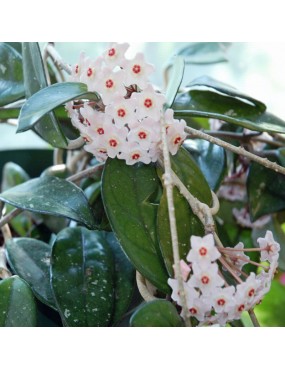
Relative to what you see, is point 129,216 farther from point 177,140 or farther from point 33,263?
point 33,263

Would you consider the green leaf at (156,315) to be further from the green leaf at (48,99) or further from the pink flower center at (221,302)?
the green leaf at (48,99)

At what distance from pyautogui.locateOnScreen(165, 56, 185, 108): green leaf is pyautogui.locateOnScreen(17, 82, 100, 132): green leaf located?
0.30ft

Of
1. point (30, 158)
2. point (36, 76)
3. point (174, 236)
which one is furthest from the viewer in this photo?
point (30, 158)

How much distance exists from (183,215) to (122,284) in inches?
6.4

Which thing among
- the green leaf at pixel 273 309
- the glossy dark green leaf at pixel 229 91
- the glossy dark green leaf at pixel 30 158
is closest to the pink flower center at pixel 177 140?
the glossy dark green leaf at pixel 229 91

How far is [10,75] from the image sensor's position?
3.02 ft

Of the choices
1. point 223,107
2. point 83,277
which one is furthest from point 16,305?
point 223,107

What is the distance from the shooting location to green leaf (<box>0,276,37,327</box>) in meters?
0.66

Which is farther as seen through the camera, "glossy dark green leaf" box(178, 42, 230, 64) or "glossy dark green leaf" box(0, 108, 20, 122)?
"glossy dark green leaf" box(178, 42, 230, 64)

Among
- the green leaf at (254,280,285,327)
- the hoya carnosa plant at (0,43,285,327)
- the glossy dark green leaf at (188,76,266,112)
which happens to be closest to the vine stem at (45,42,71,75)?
the hoya carnosa plant at (0,43,285,327)

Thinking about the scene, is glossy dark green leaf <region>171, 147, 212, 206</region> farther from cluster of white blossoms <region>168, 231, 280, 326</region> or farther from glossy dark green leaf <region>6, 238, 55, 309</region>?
glossy dark green leaf <region>6, 238, 55, 309</region>

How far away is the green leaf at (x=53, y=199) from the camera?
699mm

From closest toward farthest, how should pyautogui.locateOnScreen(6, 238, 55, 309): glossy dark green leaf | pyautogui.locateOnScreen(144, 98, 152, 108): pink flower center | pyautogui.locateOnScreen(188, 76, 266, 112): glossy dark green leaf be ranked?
pyautogui.locateOnScreen(144, 98, 152, 108): pink flower center, pyautogui.locateOnScreen(6, 238, 55, 309): glossy dark green leaf, pyautogui.locateOnScreen(188, 76, 266, 112): glossy dark green leaf
